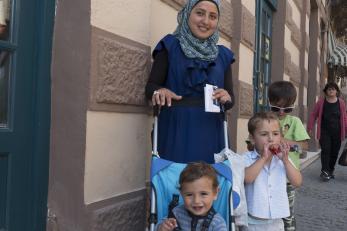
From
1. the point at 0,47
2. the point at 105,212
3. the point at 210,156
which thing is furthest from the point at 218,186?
the point at 0,47

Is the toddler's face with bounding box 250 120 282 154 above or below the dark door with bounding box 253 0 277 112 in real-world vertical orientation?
below

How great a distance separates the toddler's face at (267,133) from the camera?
3.26 meters

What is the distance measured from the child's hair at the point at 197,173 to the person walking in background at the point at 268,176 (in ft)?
1.73

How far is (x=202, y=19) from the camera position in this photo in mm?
3354

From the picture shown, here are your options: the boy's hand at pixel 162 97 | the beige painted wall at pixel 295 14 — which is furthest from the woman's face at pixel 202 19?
the beige painted wall at pixel 295 14

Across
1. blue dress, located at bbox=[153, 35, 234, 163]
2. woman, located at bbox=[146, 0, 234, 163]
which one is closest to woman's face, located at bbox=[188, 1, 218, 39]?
woman, located at bbox=[146, 0, 234, 163]

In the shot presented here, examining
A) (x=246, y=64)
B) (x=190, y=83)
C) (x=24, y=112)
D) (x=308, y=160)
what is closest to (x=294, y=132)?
(x=190, y=83)

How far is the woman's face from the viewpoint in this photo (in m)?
3.36

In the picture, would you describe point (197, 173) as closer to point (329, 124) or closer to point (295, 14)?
point (329, 124)

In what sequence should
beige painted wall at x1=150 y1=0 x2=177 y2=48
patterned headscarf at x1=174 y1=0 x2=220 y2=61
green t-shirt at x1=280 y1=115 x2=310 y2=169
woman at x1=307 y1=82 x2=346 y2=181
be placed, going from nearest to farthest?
patterned headscarf at x1=174 y1=0 x2=220 y2=61
green t-shirt at x1=280 y1=115 x2=310 y2=169
beige painted wall at x1=150 y1=0 x2=177 y2=48
woman at x1=307 y1=82 x2=346 y2=181

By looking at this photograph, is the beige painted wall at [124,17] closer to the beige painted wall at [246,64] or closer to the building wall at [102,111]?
the building wall at [102,111]

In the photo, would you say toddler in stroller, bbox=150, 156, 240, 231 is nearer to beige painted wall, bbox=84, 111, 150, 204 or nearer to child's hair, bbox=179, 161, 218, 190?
child's hair, bbox=179, 161, 218, 190

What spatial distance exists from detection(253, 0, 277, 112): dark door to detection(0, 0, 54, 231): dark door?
16.4 ft

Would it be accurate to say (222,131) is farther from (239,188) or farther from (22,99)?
(22,99)
